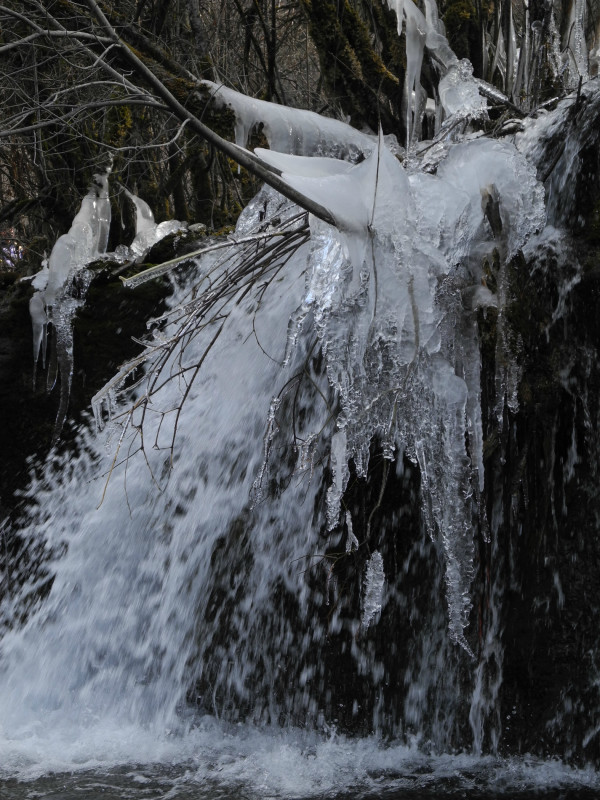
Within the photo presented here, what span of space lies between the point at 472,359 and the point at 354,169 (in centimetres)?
60

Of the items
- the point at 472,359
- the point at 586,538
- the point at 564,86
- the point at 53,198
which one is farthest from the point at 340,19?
the point at 586,538

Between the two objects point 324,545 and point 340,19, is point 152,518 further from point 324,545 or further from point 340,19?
point 340,19

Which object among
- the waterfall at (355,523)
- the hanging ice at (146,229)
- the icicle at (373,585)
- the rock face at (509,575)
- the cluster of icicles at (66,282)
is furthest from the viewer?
the hanging ice at (146,229)

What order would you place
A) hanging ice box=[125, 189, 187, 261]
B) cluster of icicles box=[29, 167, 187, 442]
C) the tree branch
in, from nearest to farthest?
the tree branch, cluster of icicles box=[29, 167, 187, 442], hanging ice box=[125, 189, 187, 261]

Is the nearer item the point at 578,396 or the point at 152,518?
the point at 578,396

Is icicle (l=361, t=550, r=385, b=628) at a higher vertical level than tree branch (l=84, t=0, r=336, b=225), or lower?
lower

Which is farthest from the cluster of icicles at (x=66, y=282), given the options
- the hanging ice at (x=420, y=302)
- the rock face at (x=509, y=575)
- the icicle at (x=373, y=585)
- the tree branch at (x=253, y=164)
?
the hanging ice at (x=420, y=302)

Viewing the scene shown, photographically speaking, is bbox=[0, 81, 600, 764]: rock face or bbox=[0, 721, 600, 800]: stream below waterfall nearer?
bbox=[0, 721, 600, 800]: stream below waterfall

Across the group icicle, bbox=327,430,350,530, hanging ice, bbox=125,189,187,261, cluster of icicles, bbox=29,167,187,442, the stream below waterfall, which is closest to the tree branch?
icicle, bbox=327,430,350,530

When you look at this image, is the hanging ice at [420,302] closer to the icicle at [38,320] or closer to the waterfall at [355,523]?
the waterfall at [355,523]

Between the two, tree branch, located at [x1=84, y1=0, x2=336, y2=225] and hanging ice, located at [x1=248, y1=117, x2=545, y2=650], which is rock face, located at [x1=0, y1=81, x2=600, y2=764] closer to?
hanging ice, located at [x1=248, y1=117, x2=545, y2=650]

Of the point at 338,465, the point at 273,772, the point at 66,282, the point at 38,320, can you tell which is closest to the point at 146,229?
the point at 66,282


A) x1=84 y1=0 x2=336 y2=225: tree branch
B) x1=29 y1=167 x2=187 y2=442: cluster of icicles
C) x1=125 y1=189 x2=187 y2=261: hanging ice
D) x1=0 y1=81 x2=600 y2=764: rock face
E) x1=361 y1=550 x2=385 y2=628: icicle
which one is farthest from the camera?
x1=125 y1=189 x2=187 y2=261: hanging ice

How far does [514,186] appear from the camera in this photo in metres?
2.36
